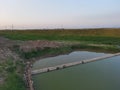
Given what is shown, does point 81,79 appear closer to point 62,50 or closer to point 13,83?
point 13,83

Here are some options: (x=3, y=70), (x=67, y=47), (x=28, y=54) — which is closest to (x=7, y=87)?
(x=3, y=70)

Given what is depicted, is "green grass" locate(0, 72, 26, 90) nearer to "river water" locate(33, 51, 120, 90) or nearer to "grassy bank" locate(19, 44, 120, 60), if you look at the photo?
"river water" locate(33, 51, 120, 90)

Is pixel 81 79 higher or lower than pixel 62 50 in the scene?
lower

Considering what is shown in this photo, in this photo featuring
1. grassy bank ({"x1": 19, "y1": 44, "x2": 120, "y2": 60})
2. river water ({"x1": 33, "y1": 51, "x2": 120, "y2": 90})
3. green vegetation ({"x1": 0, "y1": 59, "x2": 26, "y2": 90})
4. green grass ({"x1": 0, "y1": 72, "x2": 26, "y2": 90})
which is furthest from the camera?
grassy bank ({"x1": 19, "y1": 44, "x2": 120, "y2": 60})

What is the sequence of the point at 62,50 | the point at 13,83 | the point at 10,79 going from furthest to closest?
the point at 62,50 < the point at 10,79 < the point at 13,83

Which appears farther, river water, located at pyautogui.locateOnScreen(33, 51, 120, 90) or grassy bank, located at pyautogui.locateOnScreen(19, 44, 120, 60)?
grassy bank, located at pyautogui.locateOnScreen(19, 44, 120, 60)

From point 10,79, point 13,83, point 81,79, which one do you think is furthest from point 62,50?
point 13,83

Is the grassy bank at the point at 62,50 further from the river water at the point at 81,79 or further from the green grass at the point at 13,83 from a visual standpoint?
the green grass at the point at 13,83

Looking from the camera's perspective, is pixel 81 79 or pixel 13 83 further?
pixel 81 79

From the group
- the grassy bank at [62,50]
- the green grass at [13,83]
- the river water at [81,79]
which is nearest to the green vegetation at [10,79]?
the green grass at [13,83]

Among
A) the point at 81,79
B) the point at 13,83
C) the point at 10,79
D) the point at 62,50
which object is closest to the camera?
the point at 13,83

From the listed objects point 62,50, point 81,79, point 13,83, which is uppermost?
point 13,83

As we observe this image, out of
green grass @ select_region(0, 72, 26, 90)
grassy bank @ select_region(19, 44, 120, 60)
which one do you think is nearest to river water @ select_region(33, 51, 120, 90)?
green grass @ select_region(0, 72, 26, 90)
